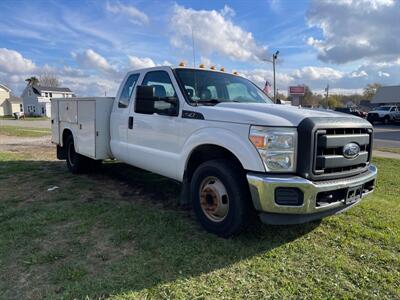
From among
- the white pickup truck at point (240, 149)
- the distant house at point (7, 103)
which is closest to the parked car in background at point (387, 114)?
the white pickup truck at point (240, 149)

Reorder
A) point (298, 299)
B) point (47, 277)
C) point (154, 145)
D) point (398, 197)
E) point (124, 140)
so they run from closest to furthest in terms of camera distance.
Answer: point (298, 299) < point (47, 277) < point (154, 145) < point (124, 140) < point (398, 197)

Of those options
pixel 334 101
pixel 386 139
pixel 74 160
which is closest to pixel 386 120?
pixel 386 139

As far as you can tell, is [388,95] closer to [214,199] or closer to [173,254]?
[214,199]

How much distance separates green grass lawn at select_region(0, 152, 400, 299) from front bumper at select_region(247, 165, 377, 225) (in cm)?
44

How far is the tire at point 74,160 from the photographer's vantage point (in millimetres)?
7090

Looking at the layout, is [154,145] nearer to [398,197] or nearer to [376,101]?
[398,197]

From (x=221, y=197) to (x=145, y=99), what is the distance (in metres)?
1.60

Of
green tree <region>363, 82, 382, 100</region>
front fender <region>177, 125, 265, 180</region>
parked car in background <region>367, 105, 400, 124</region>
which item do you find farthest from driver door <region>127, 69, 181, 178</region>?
green tree <region>363, 82, 382, 100</region>

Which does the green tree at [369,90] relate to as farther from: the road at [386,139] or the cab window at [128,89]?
the cab window at [128,89]

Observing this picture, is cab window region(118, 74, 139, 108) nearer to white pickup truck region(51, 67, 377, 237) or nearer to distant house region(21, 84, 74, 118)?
white pickup truck region(51, 67, 377, 237)

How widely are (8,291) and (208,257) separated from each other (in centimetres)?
178

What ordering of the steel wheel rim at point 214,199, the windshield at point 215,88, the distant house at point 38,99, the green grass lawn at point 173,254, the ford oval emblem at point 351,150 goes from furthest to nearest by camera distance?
1. the distant house at point 38,99
2. the windshield at point 215,88
3. the steel wheel rim at point 214,199
4. the ford oval emblem at point 351,150
5. the green grass lawn at point 173,254

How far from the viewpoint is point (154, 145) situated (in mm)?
4852

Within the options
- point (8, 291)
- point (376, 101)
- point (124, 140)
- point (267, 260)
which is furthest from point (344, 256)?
point (376, 101)
